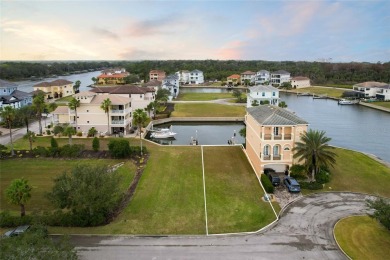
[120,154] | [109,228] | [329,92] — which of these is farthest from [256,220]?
[329,92]

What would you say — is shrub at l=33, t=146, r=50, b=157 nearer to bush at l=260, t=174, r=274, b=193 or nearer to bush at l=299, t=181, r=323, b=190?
bush at l=260, t=174, r=274, b=193

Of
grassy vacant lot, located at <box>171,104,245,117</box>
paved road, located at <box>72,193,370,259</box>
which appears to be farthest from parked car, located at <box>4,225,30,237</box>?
grassy vacant lot, located at <box>171,104,245,117</box>

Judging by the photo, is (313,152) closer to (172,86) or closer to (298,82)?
(172,86)

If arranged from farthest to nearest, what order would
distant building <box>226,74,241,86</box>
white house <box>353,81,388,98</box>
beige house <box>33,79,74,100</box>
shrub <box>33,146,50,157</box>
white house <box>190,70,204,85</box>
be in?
white house <box>190,70,204,85</box>, distant building <box>226,74,241,86</box>, white house <box>353,81,388,98</box>, beige house <box>33,79,74,100</box>, shrub <box>33,146,50,157</box>

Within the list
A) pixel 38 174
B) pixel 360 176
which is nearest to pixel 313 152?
pixel 360 176

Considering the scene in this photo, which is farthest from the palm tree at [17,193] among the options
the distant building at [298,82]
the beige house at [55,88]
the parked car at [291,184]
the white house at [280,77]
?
the white house at [280,77]

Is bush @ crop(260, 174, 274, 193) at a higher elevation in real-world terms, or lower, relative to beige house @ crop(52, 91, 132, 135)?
lower
